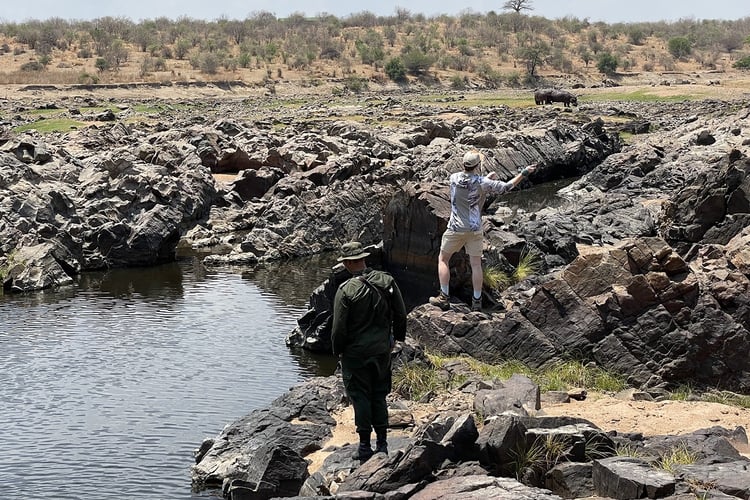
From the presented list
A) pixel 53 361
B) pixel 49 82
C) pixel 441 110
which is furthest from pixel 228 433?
pixel 49 82

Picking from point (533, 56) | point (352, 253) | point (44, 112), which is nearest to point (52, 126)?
point (44, 112)

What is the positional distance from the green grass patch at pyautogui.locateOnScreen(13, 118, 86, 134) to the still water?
85.0 feet

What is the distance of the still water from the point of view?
43.5ft

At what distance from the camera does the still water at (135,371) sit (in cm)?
1326

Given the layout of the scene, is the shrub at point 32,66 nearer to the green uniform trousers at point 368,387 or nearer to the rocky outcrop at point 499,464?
A: the rocky outcrop at point 499,464

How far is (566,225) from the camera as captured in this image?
84.0ft

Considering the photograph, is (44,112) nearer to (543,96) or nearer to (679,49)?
(543,96)

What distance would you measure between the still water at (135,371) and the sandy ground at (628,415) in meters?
2.04

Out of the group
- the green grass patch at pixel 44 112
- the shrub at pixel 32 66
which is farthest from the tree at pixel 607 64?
the green grass patch at pixel 44 112

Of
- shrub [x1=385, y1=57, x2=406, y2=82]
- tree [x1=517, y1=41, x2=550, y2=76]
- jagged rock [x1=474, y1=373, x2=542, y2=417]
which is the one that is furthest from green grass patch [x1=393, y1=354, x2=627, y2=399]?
tree [x1=517, y1=41, x2=550, y2=76]

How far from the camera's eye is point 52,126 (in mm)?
52656

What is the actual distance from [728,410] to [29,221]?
2175cm

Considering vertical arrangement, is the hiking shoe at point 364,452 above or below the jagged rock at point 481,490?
below

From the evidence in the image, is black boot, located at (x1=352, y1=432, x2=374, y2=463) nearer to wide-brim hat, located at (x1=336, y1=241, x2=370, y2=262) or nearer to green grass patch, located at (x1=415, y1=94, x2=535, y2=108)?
wide-brim hat, located at (x1=336, y1=241, x2=370, y2=262)
